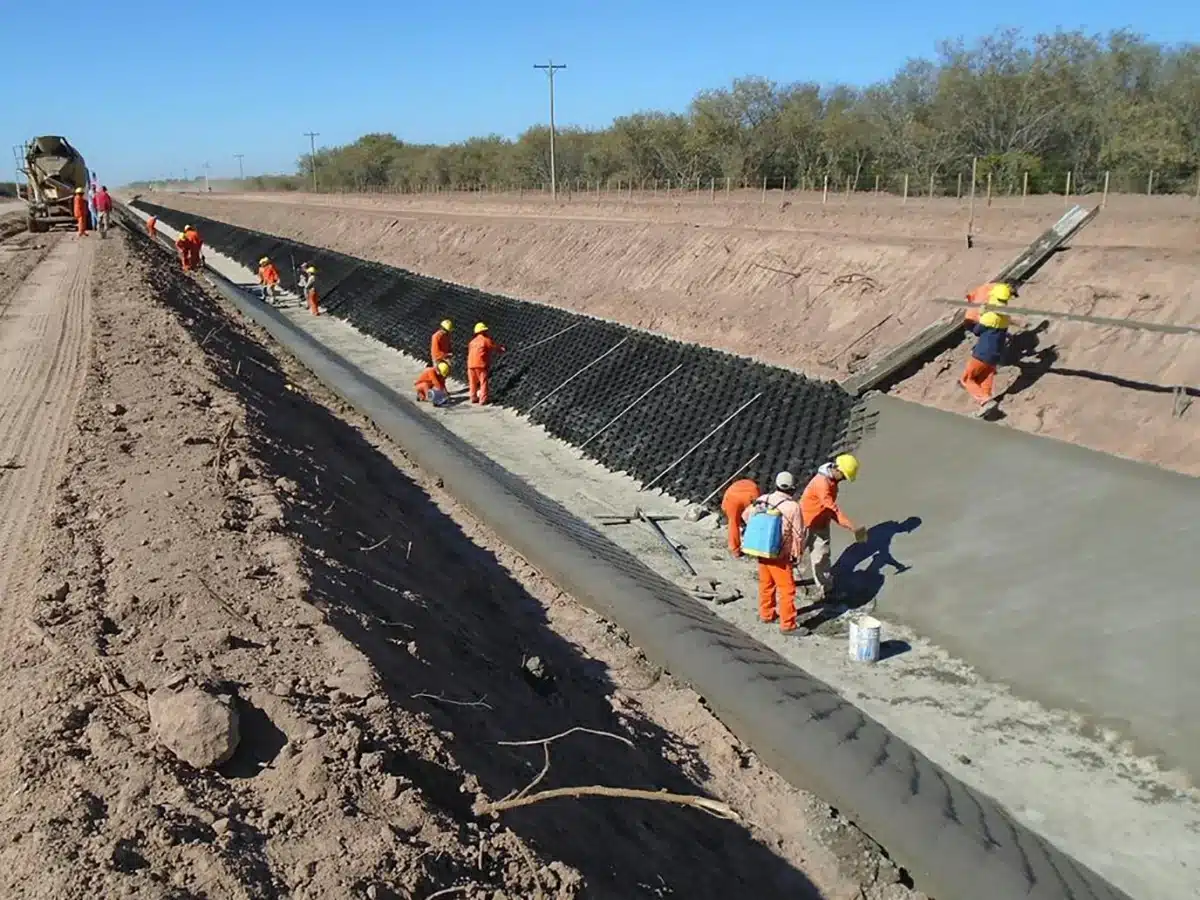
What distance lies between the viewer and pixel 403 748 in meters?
4.77

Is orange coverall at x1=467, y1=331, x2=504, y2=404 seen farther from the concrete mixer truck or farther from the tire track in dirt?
the concrete mixer truck

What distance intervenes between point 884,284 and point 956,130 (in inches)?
1182

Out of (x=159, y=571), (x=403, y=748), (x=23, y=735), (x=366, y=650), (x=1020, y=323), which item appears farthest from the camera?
(x=1020, y=323)

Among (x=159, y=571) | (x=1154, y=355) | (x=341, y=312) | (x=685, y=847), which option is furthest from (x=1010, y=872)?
(x=341, y=312)

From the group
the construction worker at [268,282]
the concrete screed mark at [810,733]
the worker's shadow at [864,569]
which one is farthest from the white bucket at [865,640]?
the construction worker at [268,282]

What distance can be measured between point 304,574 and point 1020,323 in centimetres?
991

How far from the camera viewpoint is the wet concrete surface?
20.1 feet

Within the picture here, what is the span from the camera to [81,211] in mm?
32281

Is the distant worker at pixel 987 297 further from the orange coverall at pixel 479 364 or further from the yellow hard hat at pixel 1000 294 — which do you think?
the orange coverall at pixel 479 364

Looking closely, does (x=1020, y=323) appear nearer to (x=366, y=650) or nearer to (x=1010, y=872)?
(x=1010, y=872)

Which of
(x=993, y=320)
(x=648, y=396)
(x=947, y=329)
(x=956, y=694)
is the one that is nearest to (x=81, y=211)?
(x=648, y=396)

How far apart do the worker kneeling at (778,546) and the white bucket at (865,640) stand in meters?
0.64

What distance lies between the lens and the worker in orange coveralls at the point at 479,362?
17.5m

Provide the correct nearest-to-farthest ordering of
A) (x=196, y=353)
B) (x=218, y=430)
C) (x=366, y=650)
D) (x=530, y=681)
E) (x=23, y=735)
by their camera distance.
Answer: (x=23, y=735) → (x=366, y=650) → (x=530, y=681) → (x=218, y=430) → (x=196, y=353)
